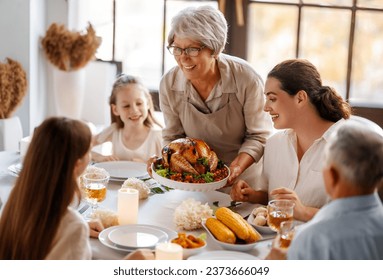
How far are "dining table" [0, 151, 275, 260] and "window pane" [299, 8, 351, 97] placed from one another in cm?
158

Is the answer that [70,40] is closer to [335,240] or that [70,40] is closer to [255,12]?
[255,12]

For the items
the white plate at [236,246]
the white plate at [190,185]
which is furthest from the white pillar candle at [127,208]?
the white plate at [236,246]

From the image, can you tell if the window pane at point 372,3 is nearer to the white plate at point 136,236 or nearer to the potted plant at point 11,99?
the potted plant at point 11,99

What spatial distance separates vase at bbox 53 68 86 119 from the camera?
12.7 feet

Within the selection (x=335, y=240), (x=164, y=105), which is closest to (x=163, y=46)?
(x=164, y=105)

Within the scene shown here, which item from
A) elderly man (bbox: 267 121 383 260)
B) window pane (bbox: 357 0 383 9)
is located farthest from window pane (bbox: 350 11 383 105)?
elderly man (bbox: 267 121 383 260)

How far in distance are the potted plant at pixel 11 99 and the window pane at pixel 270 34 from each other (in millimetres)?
1350

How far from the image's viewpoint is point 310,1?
3623 mm

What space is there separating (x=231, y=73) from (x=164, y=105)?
32 cm

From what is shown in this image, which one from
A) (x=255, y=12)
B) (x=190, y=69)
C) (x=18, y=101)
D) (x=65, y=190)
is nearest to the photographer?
(x=65, y=190)

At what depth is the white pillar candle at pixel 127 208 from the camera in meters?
1.94

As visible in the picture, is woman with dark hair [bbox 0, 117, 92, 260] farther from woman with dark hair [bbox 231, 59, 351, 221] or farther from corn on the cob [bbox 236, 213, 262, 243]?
woman with dark hair [bbox 231, 59, 351, 221]

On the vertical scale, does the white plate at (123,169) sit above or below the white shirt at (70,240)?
below

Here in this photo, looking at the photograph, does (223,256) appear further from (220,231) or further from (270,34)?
(270,34)
